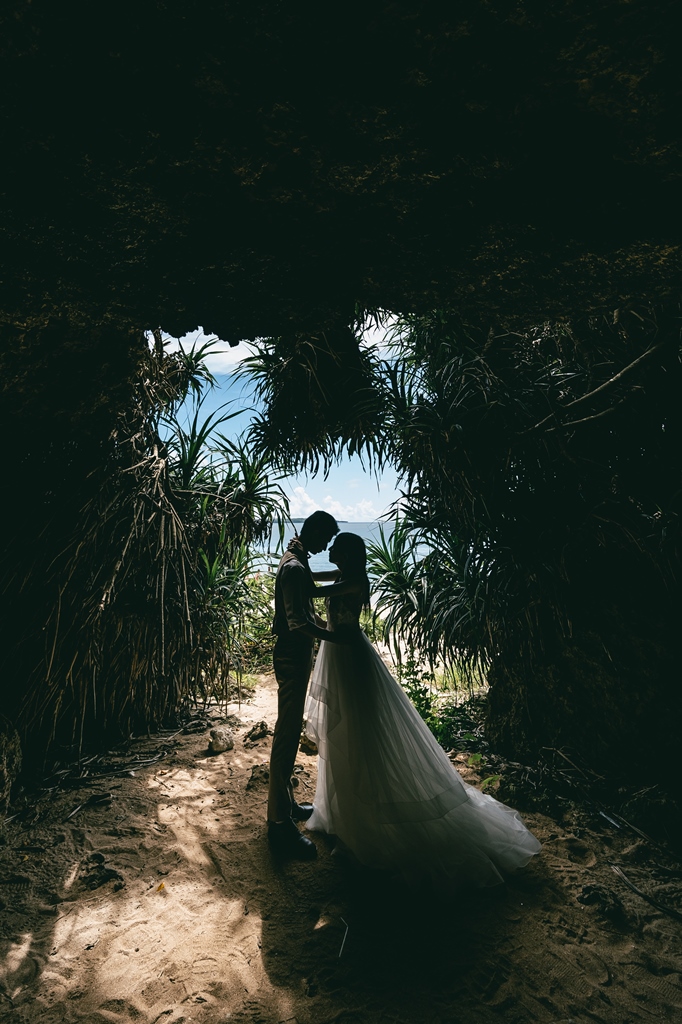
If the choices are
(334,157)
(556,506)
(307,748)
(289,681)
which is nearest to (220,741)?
(307,748)

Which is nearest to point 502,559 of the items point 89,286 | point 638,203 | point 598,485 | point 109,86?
point 598,485

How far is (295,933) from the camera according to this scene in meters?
1.87

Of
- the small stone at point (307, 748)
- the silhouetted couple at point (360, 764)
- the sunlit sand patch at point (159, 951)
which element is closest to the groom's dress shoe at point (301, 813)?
the silhouetted couple at point (360, 764)

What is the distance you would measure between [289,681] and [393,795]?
26.7 inches

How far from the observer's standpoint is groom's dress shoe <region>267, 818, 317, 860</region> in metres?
2.31

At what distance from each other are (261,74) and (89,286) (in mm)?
660

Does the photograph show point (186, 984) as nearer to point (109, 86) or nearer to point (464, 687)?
point (109, 86)

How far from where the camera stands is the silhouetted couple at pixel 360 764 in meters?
2.15

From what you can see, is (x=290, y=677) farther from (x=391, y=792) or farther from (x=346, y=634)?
(x=391, y=792)

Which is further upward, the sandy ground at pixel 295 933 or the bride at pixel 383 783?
the bride at pixel 383 783

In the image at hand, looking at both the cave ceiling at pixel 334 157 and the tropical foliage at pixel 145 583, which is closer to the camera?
the cave ceiling at pixel 334 157

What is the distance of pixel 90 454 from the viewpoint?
9.95ft

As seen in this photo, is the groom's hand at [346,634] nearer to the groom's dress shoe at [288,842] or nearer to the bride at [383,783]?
the bride at [383,783]

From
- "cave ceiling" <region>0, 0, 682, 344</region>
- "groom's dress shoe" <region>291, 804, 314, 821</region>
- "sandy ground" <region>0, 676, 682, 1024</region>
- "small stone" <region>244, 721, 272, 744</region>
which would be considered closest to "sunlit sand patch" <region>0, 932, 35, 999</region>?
"sandy ground" <region>0, 676, 682, 1024</region>
